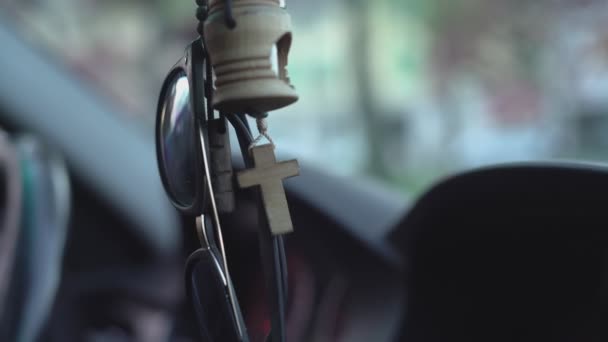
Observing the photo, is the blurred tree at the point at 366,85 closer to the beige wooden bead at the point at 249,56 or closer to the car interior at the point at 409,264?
the car interior at the point at 409,264

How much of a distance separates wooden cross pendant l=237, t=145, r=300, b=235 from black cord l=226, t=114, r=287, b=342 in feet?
0.07

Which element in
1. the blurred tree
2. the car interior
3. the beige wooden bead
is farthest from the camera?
the blurred tree

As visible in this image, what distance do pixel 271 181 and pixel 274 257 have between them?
7 centimetres

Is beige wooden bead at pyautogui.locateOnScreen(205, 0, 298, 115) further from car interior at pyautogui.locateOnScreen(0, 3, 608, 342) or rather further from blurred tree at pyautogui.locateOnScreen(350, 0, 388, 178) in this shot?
blurred tree at pyautogui.locateOnScreen(350, 0, 388, 178)

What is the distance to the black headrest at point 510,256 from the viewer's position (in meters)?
0.82

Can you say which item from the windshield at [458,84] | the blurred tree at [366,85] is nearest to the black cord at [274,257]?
the windshield at [458,84]

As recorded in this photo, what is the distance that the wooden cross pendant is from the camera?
0.50m

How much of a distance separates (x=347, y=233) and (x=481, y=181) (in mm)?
285

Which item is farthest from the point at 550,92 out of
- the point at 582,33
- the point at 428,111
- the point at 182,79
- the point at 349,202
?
the point at 182,79

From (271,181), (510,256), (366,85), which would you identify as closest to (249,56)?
(271,181)

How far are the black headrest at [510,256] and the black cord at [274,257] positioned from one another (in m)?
0.37

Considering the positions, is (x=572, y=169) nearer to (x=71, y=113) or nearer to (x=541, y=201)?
(x=541, y=201)

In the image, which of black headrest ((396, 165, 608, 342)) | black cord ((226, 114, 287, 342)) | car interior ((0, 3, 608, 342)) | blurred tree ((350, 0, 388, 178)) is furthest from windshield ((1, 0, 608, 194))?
black cord ((226, 114, 287, 342))

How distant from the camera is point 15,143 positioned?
143 centimetres
